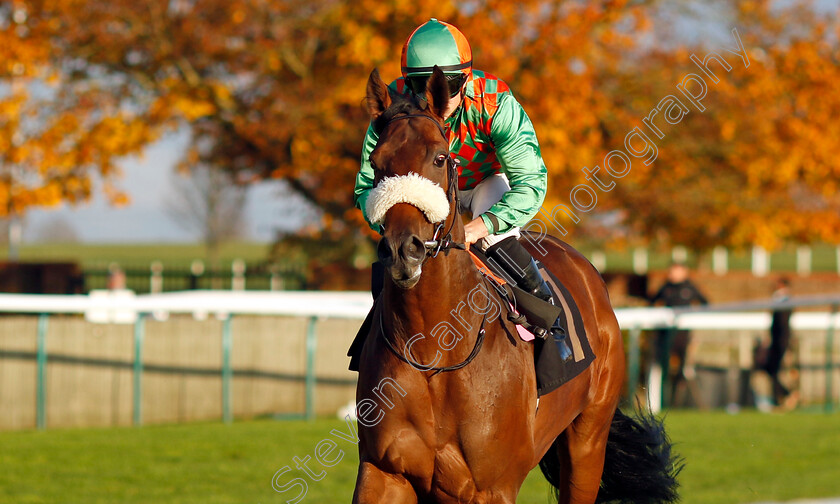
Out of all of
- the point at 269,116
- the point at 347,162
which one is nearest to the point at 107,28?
the point at 269,116

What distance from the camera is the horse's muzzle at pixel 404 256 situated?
2.79 metres

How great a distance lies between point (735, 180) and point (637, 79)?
2463mm

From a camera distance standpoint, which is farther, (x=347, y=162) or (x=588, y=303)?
(x=347, y=162)

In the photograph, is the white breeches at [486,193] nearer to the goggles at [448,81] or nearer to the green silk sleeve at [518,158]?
the green silk sleeve at [518,158]

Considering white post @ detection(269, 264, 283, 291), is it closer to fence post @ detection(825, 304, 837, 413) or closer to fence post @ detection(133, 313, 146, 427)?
fence post @ detection(133, 313, 146, 427)

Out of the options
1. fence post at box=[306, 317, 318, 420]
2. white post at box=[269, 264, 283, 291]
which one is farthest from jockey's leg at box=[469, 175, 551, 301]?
white post at box=[269, 264, 283, 291]

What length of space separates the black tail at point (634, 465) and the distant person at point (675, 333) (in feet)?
21.2

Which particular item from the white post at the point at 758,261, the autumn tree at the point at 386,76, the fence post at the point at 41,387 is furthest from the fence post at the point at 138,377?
the white post at the point at 758,261

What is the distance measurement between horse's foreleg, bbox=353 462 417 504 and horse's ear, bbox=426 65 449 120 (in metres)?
1.19

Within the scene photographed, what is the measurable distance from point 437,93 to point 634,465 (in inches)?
96.5

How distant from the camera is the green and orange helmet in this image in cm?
346

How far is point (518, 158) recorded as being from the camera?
3.65 m

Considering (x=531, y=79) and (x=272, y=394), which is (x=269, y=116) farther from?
(x=272, y=394)

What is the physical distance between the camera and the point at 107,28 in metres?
13.5
